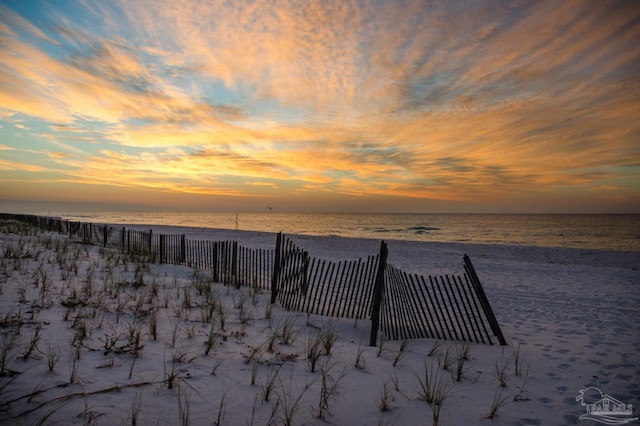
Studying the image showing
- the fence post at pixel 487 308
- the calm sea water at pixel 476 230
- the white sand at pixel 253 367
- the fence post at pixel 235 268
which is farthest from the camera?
the calm sea water at pixel 476 230

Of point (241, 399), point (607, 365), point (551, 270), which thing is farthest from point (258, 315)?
point (551, 270)

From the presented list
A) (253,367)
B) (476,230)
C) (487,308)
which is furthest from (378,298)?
(476,230)

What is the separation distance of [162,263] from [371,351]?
1023 centimetres

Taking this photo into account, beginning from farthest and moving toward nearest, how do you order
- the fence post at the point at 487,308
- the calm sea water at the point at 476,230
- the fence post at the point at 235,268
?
1. the calm sea water at the point at 476,230
2. the fence post at the point at 235,268
3. the fence post at the point at 487,308

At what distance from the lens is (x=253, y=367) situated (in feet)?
13.0

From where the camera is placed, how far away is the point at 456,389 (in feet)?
13.9

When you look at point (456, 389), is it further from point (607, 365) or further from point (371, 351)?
point (607, 365)

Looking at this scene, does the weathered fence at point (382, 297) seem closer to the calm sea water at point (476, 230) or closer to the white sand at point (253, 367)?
the white sand at point (253, 367)

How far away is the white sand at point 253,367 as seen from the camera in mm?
3334

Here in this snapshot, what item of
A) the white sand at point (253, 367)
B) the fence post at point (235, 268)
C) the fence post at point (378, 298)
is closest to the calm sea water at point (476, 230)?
the fence post at point (235, 268)
